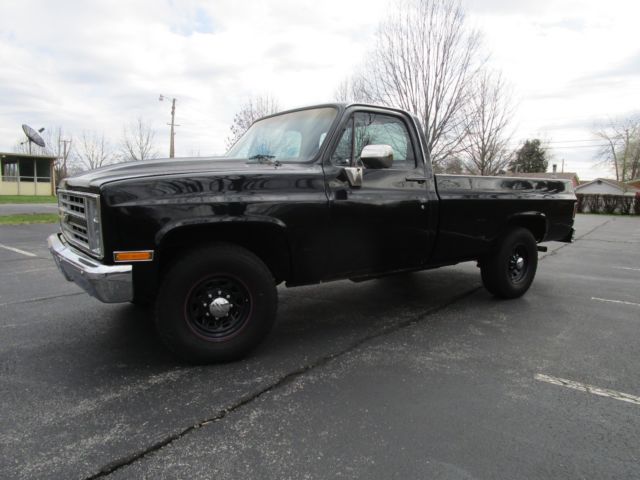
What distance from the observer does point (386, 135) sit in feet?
13.8

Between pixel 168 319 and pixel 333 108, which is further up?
pixel 333 108

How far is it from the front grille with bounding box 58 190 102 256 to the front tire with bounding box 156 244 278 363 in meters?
0.52

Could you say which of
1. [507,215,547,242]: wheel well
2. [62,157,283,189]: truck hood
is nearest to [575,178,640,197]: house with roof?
[507,215,547,242]: wheel well

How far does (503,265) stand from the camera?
5.07 m

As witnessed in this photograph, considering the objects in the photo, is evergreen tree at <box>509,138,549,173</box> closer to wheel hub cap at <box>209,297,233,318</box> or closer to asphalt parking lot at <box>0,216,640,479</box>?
asphalt parking lot at <box>0,216,640,479</box>

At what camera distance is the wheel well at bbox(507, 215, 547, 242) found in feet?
17.4

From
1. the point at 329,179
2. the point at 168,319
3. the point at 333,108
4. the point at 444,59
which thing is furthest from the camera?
the point at 444,59

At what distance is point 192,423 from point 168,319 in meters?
0.76

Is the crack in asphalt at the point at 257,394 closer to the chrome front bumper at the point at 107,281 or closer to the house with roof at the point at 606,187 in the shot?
the chrome front bumper at the point at 107,281

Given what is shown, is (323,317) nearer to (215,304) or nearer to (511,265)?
(215,304)

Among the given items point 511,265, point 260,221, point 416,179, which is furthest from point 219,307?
point 511,265

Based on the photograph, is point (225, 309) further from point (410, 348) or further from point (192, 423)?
point (410, 348)

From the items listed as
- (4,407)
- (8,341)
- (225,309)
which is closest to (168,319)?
(225,309)

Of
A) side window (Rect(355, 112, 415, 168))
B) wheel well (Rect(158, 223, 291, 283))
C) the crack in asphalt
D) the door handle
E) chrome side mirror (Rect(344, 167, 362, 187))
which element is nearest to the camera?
the crack in asphalt
